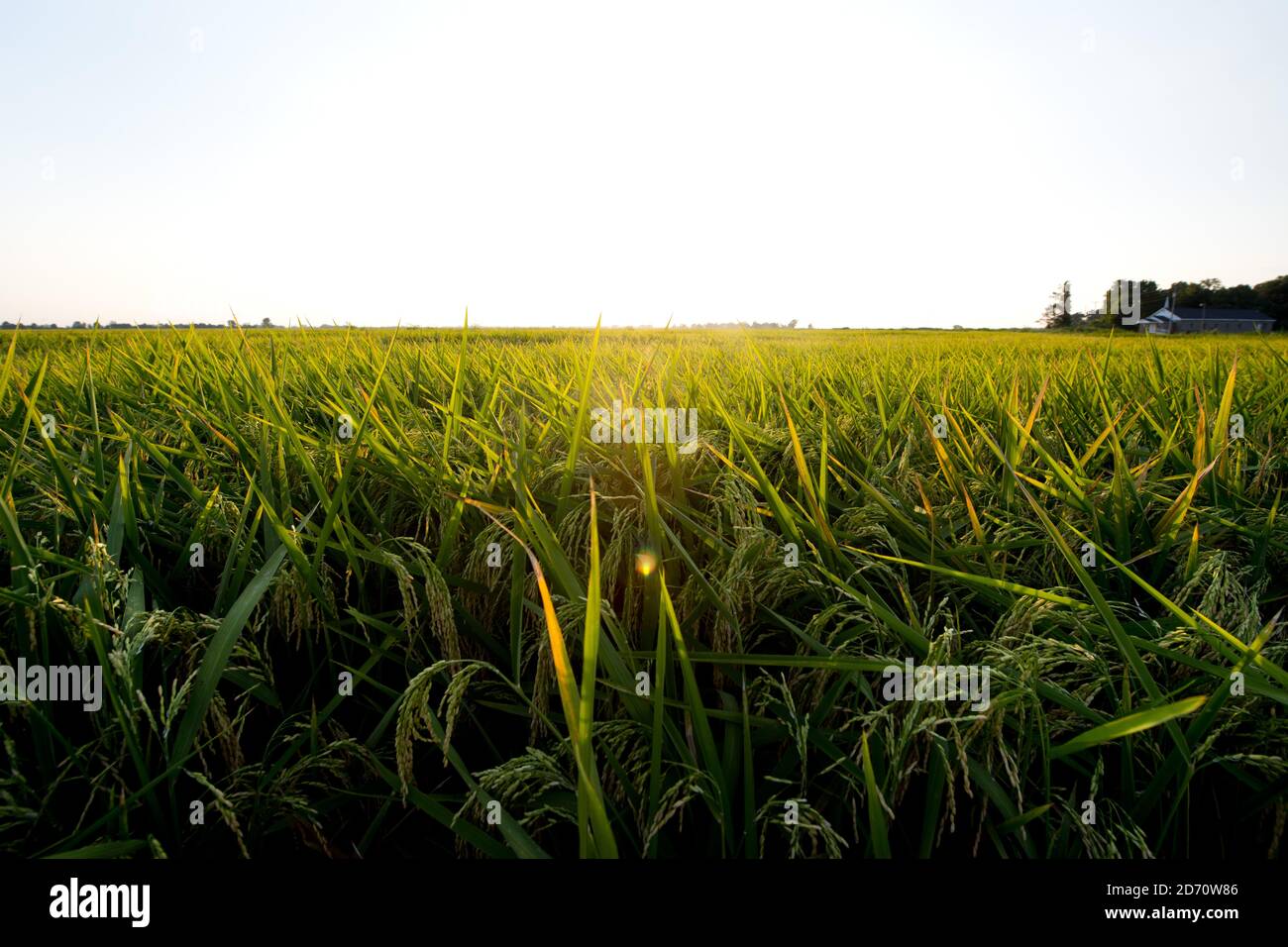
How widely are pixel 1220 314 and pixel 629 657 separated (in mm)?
67403

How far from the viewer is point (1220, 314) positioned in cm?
4847

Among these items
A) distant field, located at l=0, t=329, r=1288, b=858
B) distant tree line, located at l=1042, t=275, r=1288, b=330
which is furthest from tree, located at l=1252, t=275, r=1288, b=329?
distant field, located at l=0, t=329, r=1288, b=858

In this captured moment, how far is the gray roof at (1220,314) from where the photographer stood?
47938mm

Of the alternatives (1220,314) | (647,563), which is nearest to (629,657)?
(647,563)

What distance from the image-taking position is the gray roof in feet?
157

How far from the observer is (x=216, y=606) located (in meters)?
0.97

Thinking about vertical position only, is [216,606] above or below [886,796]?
above

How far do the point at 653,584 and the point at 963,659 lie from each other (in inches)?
19.2

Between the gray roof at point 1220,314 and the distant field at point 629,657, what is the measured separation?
65.0 meters

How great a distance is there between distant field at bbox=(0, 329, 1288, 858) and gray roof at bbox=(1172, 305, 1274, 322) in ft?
213

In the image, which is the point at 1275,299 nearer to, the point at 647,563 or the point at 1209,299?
the point at 1209,299

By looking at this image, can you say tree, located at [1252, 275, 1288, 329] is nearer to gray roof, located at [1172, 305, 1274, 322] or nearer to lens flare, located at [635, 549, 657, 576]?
gray roof, located at [1172, 305, 1274, 322]
